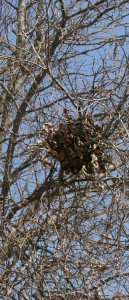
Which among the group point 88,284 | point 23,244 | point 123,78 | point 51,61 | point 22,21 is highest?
point 22,21

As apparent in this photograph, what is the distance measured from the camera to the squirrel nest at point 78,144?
7086 millimetres

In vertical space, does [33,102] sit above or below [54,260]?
above

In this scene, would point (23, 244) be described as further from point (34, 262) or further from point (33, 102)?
point (33, 102)

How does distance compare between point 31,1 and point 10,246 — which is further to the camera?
point 31,1

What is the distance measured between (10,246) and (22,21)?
9.87 feet

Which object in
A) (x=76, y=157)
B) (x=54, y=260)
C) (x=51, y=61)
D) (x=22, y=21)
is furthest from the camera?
(x=22, y=21)

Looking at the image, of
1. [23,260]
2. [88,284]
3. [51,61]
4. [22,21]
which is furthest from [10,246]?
[22,21]

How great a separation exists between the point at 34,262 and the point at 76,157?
4.07ft

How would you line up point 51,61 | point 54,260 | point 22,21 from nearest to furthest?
point 54,260 < point 51,61 < point 22,21

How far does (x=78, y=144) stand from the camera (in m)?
7.05

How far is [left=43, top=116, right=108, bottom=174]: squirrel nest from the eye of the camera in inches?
279

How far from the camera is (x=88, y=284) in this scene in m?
7.54

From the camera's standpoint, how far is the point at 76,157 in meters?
7.21

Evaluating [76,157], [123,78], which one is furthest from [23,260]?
[123,78]
